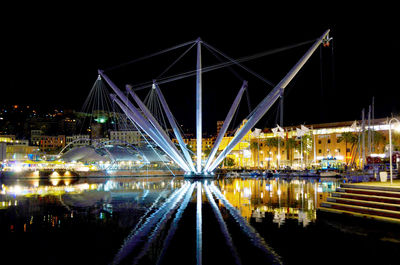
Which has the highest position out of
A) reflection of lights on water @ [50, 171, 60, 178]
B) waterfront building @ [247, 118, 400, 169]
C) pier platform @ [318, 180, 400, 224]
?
waterfront building @ [247, 118, 400, 169]

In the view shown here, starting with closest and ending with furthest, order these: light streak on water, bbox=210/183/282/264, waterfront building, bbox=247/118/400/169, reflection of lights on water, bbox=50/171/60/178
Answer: light streak on water, bbox=210/183/282/264 < reflection of lights on water, bbox=50/171/60/178 < waterfront building, bbox=247/118/400/169

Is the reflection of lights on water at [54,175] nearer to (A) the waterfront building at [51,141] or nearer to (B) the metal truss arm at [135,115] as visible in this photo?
(B) the metal truss arm at [135,115]

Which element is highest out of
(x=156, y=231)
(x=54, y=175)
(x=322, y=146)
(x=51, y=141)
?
(x=51, y=141)

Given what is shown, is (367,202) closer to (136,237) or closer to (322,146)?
(136,237)

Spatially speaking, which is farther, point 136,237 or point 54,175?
point 54,175

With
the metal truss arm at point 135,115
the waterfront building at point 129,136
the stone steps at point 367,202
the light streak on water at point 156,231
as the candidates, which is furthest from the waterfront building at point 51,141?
the stone steps at point 367,202

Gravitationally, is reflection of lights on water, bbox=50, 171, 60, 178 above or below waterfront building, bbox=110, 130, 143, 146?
below

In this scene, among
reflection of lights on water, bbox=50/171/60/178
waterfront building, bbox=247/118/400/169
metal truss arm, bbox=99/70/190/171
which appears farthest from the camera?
waterfront building, bbox=247/118/400/169

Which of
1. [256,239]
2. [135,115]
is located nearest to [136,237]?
[256,239]

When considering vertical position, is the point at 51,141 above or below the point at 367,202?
above

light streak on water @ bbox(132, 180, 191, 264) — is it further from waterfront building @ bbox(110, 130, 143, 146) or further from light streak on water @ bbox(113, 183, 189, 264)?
waterfront building @ bbox(110, 130, 143, 146)

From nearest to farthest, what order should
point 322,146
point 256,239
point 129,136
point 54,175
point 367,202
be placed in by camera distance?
point 256,239 < point 367,202 < point 54,175 < point 322,146 < point 129,136

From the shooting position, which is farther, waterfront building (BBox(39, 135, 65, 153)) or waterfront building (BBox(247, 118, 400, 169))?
waterfront building (BBox(39, 135, 65, 153))

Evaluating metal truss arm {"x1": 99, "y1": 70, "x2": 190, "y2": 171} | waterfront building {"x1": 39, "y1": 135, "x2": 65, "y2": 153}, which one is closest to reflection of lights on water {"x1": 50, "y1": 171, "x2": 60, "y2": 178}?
metal truss arm {"x1": 99, "y1": 70, "x2": 190, "y2": 171}
